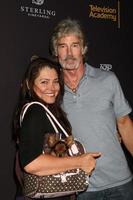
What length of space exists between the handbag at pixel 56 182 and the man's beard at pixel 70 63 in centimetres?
40

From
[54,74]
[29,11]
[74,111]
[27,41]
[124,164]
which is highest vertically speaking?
[29,11]

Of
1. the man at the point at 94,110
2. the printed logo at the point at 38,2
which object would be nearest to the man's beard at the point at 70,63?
the man at the point at 94,110

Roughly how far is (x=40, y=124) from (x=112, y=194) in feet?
2.35

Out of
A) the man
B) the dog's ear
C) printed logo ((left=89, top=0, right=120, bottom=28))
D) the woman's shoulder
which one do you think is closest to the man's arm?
the man

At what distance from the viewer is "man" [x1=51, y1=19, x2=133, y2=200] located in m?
2.13

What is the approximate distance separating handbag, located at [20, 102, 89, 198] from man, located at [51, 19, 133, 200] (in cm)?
30

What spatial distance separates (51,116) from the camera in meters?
1.83

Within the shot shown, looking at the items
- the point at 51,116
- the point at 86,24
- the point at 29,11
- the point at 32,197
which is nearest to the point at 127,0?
Answer: the point at 86,24

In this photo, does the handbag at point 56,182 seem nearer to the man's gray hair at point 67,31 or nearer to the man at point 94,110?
the man at point 94,110

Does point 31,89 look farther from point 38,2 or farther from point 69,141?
point 38,2

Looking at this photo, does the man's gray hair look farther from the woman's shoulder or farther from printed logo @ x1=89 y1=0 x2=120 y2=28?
printed logo @ x1=89 y1=0 x2=120 y2=28

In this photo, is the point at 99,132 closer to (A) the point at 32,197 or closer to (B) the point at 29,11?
(A) the point at 32,197

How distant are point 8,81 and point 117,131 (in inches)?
30.7

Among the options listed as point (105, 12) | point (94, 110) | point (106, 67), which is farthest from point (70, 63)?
point (105, 12)
